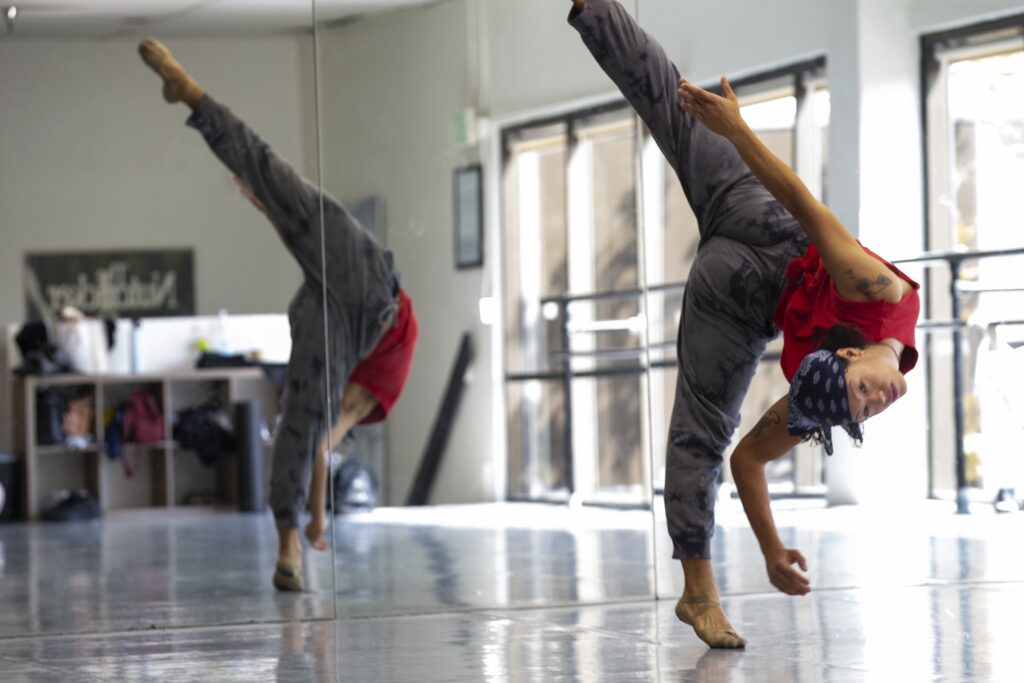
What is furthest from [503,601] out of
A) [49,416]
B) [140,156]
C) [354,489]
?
[49,416]

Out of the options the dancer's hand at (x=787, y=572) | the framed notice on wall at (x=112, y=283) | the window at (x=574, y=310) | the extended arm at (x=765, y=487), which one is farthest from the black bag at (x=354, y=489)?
the dancer's hand at (x=787, y=572)

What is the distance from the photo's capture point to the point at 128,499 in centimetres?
480

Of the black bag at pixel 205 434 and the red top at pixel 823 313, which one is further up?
the red top at pixel 823 313

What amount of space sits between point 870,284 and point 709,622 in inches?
30.7

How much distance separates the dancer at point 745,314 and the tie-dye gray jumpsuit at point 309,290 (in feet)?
3.07

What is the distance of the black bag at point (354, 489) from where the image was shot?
3975 mm

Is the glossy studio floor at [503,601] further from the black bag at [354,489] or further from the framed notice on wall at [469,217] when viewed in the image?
the framed notice on wall at [469,217]

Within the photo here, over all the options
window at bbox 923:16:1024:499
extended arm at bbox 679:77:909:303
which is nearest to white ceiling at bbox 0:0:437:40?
extended arm at bbox 679:77:909:303

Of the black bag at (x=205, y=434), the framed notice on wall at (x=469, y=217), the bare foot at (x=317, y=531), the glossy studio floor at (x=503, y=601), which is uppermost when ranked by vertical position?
the framed notice on wall at (x=469, y=217)

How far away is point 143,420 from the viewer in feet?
15.9

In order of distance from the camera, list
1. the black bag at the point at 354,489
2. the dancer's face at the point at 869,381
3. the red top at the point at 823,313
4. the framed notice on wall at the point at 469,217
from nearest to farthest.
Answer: the dancer's face at the point at 869,381
the red top at the point at 823,313
the black bag at the point at 354,489
the framed notice on wall at the point at 469,217

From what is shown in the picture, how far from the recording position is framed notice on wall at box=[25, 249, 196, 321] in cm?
411

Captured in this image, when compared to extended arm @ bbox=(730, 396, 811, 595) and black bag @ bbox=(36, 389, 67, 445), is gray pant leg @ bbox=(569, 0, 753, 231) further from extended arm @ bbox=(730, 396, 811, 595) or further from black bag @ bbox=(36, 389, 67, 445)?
black bag @ bbox=(36, 389, 67, 445)

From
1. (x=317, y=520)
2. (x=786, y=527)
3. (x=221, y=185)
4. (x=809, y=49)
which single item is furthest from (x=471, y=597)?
(x=809, y=49)
